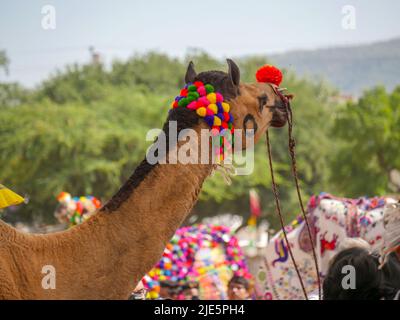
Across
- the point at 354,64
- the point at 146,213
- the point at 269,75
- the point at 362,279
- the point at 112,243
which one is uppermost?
the point at 354,64

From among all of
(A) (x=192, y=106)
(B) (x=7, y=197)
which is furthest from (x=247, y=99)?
(B) (x=7, y=197)

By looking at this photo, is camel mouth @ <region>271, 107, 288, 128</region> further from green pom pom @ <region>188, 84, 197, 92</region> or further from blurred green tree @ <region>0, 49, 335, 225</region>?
blurred green tree @ <region>0, 49, 335, 225</region>

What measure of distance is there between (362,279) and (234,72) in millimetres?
1271

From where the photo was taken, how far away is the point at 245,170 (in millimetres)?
4047

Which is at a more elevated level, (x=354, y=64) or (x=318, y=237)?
(x=354, y=64)

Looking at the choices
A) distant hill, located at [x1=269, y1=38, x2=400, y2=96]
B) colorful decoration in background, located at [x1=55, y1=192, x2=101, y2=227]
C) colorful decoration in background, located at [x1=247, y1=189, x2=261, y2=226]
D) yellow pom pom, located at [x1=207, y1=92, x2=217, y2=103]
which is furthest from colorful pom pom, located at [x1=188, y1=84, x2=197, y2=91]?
distant hill, located at [x1=269, y1=38, x2=400, y2=96]

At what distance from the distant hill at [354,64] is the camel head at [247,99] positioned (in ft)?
55.4

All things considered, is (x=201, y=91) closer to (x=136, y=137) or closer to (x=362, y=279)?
(x=362, y=279)

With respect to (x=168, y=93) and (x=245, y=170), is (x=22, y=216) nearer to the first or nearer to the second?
(x=168, y=93)

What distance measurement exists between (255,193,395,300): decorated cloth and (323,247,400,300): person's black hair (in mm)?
2379

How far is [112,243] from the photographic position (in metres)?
3.15

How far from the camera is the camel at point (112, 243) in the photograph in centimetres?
306

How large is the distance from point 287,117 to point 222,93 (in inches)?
17.7

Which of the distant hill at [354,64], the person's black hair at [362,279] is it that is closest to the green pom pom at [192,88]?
the person's black hair at [362,279]
